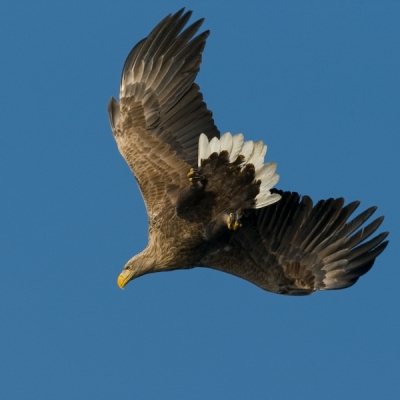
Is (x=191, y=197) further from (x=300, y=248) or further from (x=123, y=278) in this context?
(x=300, y=248)

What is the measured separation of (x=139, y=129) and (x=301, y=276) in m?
2.37

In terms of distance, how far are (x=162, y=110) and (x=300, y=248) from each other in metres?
2.13

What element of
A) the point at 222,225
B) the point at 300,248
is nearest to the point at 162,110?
the point at 222,225

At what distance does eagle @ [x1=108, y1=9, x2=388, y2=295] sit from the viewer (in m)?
11.0

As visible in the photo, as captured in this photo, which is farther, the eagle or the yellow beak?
the yellow beak

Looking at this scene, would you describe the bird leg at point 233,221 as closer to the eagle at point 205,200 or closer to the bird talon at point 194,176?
the eagle at point 205,200

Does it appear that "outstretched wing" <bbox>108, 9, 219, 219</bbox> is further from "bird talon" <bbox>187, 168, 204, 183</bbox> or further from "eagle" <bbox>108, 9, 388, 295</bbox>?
"bird talon" <bbox>187, 168, 204, 183</bbox>

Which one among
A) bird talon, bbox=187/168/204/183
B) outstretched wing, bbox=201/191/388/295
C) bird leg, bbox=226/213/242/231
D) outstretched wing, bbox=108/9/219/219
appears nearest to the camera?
bird talon, bbox=187/168/204/183

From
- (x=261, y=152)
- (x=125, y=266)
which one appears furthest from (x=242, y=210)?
(x=125, y=266)

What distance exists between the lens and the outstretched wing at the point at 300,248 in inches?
450

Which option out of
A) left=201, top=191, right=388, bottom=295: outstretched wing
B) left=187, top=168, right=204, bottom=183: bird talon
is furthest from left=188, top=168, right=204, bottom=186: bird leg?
left=201, top=191, right=388, bottom=295: outstretched wing

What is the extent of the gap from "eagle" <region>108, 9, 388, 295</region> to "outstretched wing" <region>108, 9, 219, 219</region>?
0.01m

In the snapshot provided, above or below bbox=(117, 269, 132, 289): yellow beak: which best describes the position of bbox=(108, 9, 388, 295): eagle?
above

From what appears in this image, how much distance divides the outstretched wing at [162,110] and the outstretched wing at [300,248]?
958 mm
